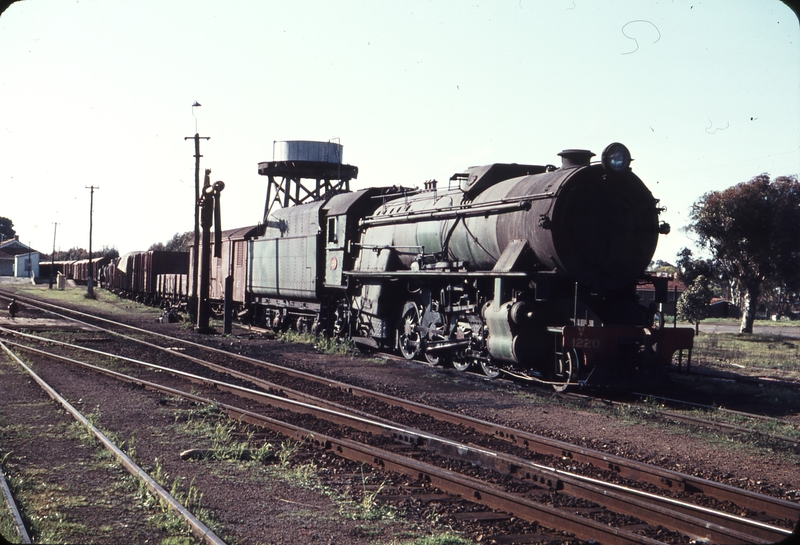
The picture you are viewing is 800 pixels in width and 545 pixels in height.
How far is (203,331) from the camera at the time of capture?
80.3 feet

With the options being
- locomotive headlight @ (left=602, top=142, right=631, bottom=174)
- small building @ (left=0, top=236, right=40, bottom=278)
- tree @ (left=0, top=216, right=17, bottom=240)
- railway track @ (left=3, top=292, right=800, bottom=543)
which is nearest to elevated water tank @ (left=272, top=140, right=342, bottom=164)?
locomotive headlight @ (left=602, top=142, right=631, bottom=174)

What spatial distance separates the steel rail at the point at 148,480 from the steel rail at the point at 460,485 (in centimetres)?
196

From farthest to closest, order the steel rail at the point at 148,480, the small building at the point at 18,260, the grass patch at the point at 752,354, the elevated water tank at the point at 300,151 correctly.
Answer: the small building at the point at 18,260
the elevated water tank at the point at 300,151
the grass patch at the point at 752,354
the steel rail at the point at 148,480

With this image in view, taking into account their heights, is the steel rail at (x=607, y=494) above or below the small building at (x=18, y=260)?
below

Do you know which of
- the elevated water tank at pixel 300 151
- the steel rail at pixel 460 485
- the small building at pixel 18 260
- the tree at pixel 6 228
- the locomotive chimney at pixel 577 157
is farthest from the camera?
the tree at pixel 6 228

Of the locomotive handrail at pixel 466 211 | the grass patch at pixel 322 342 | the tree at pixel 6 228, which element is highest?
the tree at pixel 6 228

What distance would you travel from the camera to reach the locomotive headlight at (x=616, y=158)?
1198cm

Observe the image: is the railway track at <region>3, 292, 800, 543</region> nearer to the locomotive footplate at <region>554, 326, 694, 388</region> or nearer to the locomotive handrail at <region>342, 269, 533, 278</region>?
the locomotive footplate at <region>554, 326, 694, 388</region>

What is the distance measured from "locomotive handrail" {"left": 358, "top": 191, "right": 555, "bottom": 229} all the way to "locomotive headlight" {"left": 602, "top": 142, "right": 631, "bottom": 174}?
42.7 inches

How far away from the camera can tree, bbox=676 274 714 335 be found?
1204 inches

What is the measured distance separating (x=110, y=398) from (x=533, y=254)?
713 centimetres

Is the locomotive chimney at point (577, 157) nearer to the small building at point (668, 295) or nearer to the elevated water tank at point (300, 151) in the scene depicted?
the small building at point (668, 295)

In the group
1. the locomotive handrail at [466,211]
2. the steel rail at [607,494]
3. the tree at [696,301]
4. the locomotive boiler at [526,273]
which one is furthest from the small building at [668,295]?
the steel rail at [607,494]

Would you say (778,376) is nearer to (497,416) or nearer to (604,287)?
(604,287)
